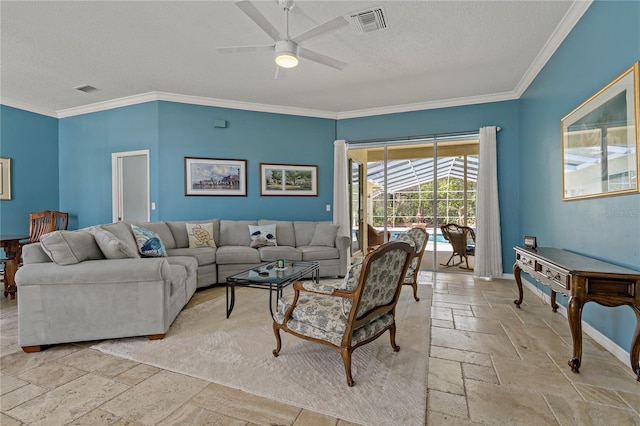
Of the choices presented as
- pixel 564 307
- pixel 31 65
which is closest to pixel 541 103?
pixel 564 307

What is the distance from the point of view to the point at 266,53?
368 cm

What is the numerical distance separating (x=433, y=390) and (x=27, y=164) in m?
7.13

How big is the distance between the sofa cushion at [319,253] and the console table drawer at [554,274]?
2.74 metres

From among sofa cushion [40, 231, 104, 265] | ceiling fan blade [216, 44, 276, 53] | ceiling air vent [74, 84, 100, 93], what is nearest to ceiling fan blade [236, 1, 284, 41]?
ceiling fan blade [216, 44, 276, 53]

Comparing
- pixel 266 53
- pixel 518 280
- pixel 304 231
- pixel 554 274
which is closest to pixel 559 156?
pixel 518 280

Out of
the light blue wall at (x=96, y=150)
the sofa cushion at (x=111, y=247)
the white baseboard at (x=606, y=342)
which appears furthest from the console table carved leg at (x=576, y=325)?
the light blue wall at (x=96, y=150)

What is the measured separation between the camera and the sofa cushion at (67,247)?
2451 millimetres

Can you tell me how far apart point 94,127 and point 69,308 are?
177 inches

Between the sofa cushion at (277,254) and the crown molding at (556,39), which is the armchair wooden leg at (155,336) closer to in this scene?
the sofa cushion at (277,254)

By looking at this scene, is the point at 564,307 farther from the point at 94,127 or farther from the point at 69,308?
the point at 94,127

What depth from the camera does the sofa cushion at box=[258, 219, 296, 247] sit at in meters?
5.13

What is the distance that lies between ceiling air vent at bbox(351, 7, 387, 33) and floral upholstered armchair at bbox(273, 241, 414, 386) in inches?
88.9

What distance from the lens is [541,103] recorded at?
3758 millimetres

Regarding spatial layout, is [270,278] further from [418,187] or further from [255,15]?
[418,187]
